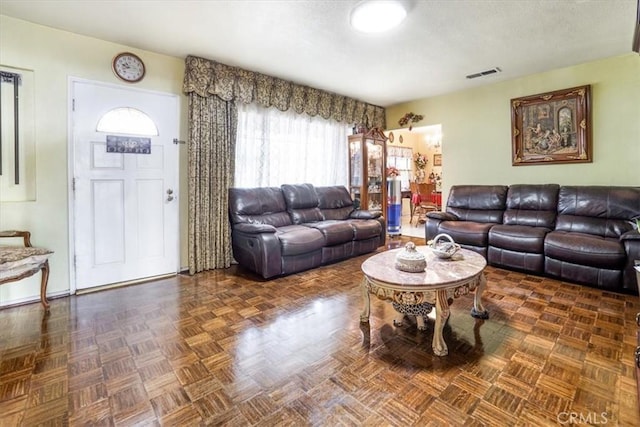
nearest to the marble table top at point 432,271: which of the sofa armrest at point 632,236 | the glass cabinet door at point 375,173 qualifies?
the sofa armrest at point 632,236

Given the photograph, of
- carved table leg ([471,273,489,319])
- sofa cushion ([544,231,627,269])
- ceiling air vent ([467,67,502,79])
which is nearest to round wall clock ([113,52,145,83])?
carved table leg ([471,273,489,319])

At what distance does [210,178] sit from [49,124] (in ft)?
5.05

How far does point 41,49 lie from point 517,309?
4806mm

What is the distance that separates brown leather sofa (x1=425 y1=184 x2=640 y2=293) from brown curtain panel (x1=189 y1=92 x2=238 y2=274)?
2.89 meters

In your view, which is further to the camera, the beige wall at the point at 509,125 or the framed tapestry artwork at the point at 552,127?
the framed tapestry artwork at the point at 552,127

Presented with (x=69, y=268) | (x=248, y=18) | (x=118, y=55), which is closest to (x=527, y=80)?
(x=248, y=18)

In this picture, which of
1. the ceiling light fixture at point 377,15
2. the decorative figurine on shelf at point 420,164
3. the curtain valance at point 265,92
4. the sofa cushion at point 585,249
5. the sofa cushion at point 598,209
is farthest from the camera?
the decorative figurine on shelf at point 420,164

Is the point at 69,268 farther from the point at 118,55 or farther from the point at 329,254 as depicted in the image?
the point at 329,254

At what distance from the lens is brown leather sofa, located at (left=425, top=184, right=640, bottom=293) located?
2928 millimetres

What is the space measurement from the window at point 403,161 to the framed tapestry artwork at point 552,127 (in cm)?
398

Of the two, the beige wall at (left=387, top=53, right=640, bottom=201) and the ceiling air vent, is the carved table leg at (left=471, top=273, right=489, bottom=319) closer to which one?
the beige wall at (left=387, top=53, right=640, bottom=201)

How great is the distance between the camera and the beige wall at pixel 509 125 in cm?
364

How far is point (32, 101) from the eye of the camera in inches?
110

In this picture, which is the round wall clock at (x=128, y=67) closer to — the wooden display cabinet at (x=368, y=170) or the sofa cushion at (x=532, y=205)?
the wooden display cabinet at (x=368, y=170)
